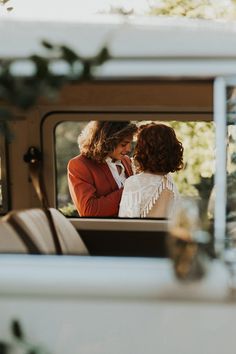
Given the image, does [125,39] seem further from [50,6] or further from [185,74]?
[50,6]

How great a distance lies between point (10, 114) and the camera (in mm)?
2037

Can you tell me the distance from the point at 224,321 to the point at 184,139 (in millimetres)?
1832

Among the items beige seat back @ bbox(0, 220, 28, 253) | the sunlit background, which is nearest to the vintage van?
beige seat back @ bbox(0, 220, 28, 253)

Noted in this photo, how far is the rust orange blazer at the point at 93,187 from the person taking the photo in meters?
4.16

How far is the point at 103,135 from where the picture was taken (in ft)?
13.4

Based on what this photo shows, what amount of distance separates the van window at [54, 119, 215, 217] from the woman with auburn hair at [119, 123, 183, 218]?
66 millimetres

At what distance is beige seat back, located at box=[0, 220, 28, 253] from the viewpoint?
2713 millimetres

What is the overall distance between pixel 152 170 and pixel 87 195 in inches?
16.8

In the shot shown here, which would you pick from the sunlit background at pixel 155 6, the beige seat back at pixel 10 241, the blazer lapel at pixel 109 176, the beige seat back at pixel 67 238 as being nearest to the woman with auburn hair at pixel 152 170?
the blazer lapel at pixel 109 176

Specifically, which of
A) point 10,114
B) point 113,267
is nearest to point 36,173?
point 113,267

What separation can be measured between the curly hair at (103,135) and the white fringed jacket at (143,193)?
0.79 ft

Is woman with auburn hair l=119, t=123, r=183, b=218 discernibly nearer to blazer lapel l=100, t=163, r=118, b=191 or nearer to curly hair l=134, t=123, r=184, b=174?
curly hair l=134, t=123, r=184, b=174

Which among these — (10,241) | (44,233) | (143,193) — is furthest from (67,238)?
(143,193)

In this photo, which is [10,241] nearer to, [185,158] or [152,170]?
[152,170]
